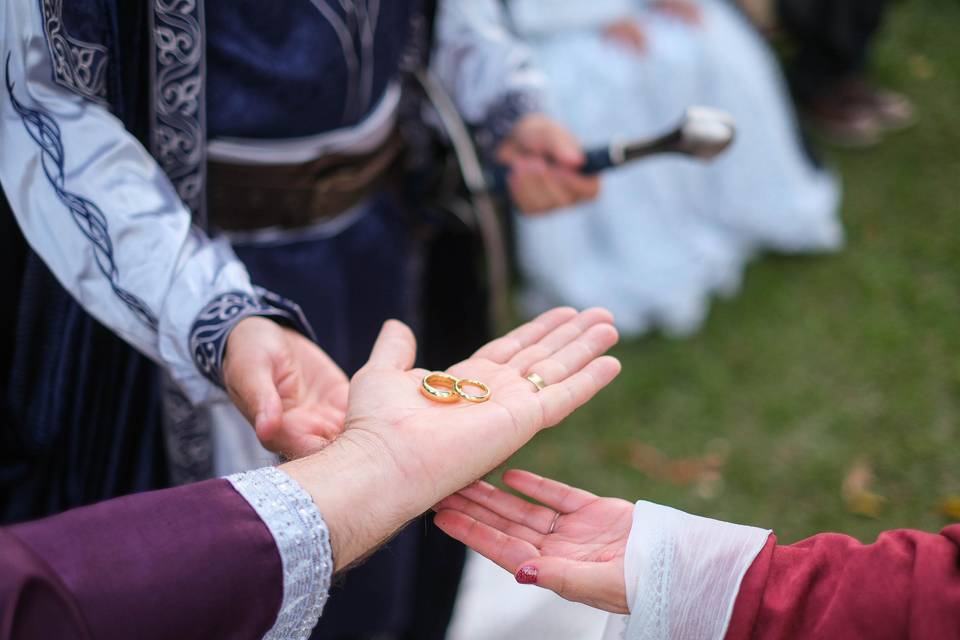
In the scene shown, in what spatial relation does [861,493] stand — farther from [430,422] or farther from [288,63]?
[288,63]

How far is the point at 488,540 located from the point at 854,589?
43cm

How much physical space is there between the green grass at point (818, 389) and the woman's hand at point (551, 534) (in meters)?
1.47

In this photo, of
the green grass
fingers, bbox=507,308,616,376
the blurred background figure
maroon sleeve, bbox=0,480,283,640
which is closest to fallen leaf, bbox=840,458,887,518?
the green grass

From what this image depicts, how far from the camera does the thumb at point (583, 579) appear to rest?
101 cm

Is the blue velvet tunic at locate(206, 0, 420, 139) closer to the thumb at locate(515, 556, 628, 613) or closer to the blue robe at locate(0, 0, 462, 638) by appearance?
the blue robe at locate(0, 0, 462, 638)

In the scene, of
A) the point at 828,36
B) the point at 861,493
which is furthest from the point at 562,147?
the point at 828,36

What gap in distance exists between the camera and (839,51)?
394 cm

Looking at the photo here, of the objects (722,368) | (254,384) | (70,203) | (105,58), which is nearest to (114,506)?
(254,384)

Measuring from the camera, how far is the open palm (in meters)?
1.03

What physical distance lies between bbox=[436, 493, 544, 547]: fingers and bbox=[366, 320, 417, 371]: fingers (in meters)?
0.19

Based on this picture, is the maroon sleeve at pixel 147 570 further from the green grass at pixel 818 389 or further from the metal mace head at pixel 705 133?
the green grass at pixel 818 389

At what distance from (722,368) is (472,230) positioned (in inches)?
59.4

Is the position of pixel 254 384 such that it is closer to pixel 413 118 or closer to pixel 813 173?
pixel 413 118

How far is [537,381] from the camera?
1.16 metres
